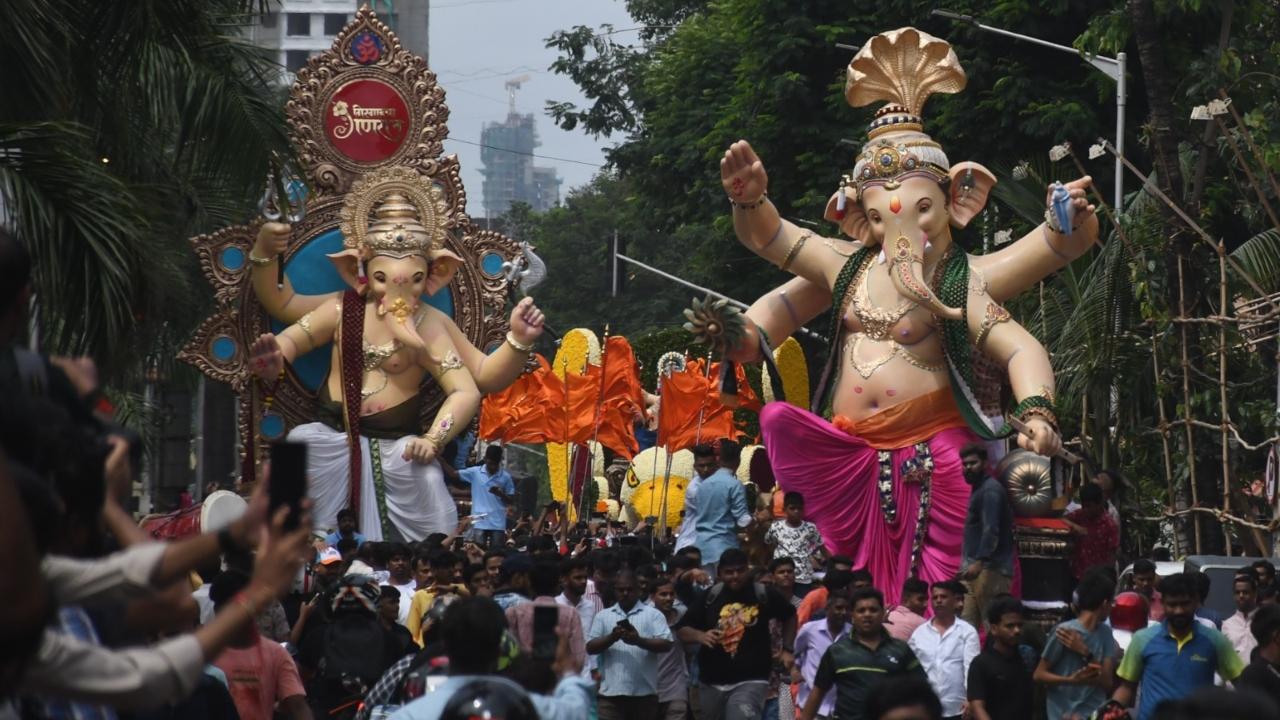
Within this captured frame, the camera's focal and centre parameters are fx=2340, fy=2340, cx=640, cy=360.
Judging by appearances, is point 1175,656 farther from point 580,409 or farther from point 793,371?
point 580,409

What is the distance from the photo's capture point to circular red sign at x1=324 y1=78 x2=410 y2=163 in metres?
19.2

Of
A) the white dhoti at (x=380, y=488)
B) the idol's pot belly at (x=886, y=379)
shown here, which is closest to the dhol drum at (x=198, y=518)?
the white dhoti at (x=380, y=488)

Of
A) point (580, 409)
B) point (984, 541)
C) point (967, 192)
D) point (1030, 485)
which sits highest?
point (967, 192)

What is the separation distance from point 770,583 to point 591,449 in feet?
41.4

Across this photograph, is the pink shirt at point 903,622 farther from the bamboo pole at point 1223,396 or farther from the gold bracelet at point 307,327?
the gold bracelet at point 307,327

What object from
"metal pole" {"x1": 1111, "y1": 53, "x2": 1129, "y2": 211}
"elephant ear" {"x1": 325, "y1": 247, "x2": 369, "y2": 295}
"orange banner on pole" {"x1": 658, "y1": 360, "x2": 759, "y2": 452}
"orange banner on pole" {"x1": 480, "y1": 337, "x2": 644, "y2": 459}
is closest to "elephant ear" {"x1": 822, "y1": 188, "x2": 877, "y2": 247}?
"elephant ear" {"x1": 325, "y1": 247, "x2": 369, "y2": 295}

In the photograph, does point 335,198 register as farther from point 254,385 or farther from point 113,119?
point 113,119

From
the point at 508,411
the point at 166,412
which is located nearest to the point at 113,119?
the point at 508,411

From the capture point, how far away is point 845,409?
1489 cm

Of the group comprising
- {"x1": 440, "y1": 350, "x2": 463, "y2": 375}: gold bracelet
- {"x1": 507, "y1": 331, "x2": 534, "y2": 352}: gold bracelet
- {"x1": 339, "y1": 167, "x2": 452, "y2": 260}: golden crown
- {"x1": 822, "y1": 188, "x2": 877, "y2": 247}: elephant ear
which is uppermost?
{"x1": 339, "y1": 167, "x2": 452, "y2": 260}: golden crown

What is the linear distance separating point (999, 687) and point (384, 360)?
940 centimetres

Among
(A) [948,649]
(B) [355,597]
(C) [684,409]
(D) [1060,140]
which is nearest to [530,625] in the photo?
(B) [355,597]

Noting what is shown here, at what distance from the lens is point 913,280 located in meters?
14.4

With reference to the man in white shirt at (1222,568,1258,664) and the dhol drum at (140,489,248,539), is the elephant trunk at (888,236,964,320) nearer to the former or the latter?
the man in white shirt at (1222,568,1258,664)
